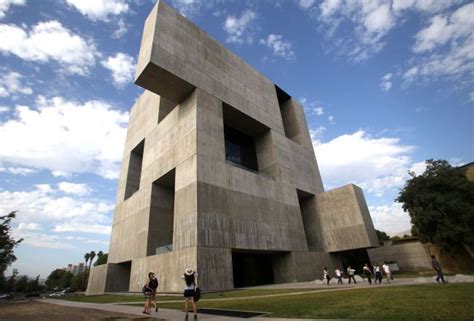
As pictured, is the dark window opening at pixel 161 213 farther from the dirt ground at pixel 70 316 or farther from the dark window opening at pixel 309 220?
the dark window opening at pixel 309 220

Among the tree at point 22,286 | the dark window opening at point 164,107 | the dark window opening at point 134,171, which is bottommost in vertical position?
the tree at point 22,286

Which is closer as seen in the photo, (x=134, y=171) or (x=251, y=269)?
(x=251, y=269)

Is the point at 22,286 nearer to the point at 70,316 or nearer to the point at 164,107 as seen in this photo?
the point at 164,107

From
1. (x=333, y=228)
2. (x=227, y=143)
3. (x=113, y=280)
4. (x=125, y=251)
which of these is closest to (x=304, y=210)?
(x=333, y=228)

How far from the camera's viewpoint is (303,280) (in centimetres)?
2539

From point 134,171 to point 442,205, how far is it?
37535 millimetres

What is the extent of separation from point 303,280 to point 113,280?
21478 mm

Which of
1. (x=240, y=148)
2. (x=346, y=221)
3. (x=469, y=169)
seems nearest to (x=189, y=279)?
(x=346, y=221)

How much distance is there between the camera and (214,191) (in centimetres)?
2217

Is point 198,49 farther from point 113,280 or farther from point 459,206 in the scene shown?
point 459,206

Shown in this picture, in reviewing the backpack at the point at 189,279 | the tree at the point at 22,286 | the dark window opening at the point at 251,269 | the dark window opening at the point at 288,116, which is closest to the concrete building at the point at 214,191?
the dark window opening at the point at 251,269

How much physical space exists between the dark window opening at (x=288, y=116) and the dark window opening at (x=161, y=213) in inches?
802

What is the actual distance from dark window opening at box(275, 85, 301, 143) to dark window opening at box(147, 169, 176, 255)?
20.4 m

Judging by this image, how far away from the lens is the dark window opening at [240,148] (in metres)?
33.6
